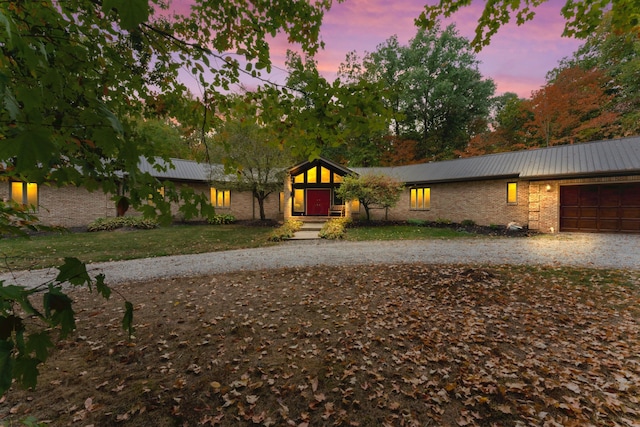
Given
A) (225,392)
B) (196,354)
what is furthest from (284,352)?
(196,354)

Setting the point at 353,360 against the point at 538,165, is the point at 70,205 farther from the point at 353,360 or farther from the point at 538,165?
the point at 538,165

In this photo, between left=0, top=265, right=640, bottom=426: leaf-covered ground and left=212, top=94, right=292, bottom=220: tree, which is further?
left=212, top=94, right=292, bottom=220: tree

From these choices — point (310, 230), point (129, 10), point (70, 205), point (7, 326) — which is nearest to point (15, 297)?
point (7, 326)

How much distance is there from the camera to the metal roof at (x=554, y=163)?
13508 mm

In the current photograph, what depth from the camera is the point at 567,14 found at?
4203mm

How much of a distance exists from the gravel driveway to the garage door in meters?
1.76

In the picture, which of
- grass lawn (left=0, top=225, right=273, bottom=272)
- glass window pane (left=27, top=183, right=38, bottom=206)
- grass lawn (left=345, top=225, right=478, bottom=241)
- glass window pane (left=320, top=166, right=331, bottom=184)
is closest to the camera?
grass lawn (left=0, top=225, right=273, bottom=272)

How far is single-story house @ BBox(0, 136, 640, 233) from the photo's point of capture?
13977mm

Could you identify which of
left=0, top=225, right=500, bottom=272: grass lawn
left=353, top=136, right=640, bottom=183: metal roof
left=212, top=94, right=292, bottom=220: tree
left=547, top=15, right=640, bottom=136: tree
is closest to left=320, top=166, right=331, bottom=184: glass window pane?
left=212, top=94, right=292, bottom=220: tree

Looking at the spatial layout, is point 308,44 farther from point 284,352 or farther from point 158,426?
point 158,426

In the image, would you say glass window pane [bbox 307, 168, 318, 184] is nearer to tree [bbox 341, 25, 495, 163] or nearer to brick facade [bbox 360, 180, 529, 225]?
brick facade [bbox 360, 180, 529, 225]

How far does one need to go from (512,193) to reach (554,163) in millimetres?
2473

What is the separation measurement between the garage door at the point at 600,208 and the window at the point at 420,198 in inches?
298

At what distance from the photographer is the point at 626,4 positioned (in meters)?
3.68
